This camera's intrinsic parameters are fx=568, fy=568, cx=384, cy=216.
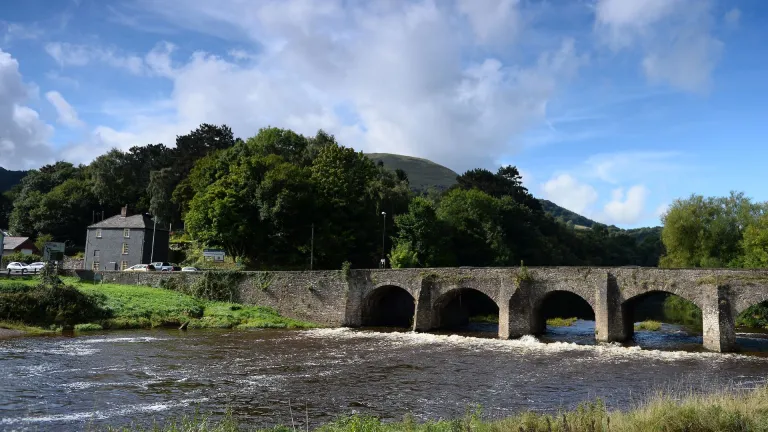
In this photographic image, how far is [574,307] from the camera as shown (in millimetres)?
62562

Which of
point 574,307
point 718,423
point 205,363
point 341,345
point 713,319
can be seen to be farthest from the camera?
point 574,307

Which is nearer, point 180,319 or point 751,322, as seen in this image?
point 180,319

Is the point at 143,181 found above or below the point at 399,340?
above

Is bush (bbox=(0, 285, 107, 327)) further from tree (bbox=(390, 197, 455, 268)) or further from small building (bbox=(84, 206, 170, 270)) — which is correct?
tree (bbox=(390, 197, 455, 268))

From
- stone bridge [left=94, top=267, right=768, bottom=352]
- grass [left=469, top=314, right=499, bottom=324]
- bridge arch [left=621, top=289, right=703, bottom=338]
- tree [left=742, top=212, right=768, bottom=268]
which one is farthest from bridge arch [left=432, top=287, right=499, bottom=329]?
tree [left=742, top=212, right=768, bottom=268]

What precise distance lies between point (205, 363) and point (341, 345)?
863 cm

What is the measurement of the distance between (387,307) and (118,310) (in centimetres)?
2035

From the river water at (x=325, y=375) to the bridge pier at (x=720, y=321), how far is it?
40.1 inches

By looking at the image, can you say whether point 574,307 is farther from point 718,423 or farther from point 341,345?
point 718,423

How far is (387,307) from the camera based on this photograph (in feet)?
155

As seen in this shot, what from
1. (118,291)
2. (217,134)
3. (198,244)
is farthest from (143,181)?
(118,291)

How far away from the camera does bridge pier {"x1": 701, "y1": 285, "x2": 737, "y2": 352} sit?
29.0 meters

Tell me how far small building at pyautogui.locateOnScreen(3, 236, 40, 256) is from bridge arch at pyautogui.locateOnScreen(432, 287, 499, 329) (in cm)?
5190

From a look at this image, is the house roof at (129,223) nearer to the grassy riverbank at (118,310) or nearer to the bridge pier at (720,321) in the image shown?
the grassy riverbank at (118,310)
